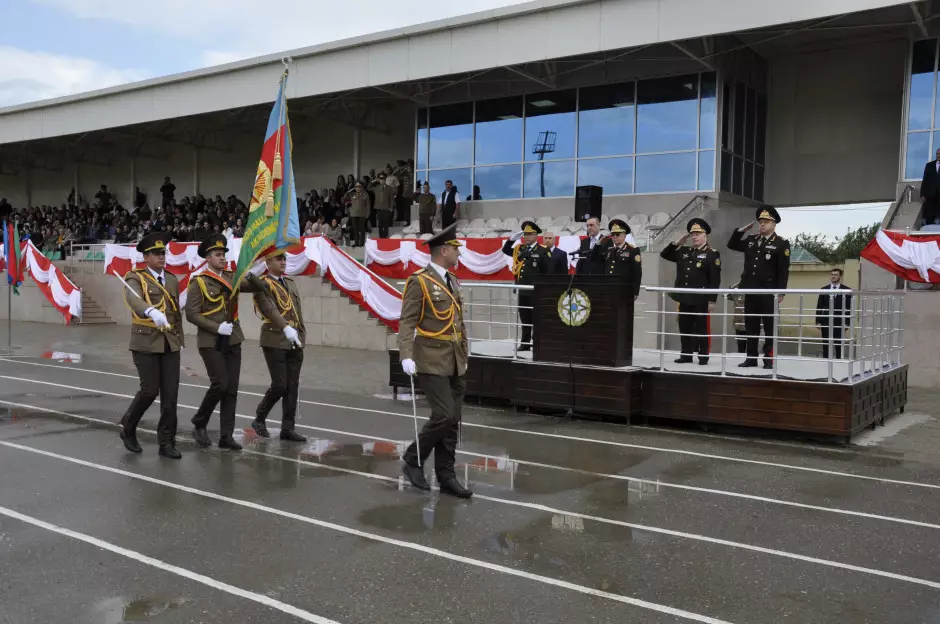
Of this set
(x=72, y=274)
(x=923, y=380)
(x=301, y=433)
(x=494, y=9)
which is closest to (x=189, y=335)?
(x=72, y=274)

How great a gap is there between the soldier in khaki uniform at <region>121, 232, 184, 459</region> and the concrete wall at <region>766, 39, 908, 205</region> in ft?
57.6

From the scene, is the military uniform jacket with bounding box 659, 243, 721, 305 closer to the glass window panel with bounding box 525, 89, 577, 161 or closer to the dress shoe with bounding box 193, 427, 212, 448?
the dress shoe with bounding box 193, 427, 212, 448

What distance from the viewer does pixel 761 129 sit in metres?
21.1

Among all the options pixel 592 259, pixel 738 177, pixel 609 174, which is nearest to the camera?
pixel 592 259

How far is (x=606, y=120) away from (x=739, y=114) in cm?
324

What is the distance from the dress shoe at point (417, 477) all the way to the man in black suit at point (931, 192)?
42.4 feet

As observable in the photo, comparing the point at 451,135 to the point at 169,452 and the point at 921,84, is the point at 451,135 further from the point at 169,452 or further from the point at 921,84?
the point at 169,452

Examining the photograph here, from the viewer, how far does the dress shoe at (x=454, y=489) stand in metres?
6.04

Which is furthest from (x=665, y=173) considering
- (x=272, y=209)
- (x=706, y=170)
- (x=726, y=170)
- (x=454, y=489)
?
(x=454, y=489)

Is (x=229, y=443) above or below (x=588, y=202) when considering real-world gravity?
below

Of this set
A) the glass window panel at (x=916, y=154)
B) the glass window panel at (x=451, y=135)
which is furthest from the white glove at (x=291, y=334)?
the glass window panel at (x=451, y=135)

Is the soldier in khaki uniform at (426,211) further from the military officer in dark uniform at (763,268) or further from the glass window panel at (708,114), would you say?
the military officer in dark uniform at (763,268)

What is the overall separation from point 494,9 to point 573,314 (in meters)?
12.4

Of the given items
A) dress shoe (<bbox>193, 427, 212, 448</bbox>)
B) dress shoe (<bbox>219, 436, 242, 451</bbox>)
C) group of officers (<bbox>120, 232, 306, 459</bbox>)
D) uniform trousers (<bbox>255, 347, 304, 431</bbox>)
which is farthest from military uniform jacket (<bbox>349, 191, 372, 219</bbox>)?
dress shoe (<bbox>219, 436, 242, 451</bbox>)
